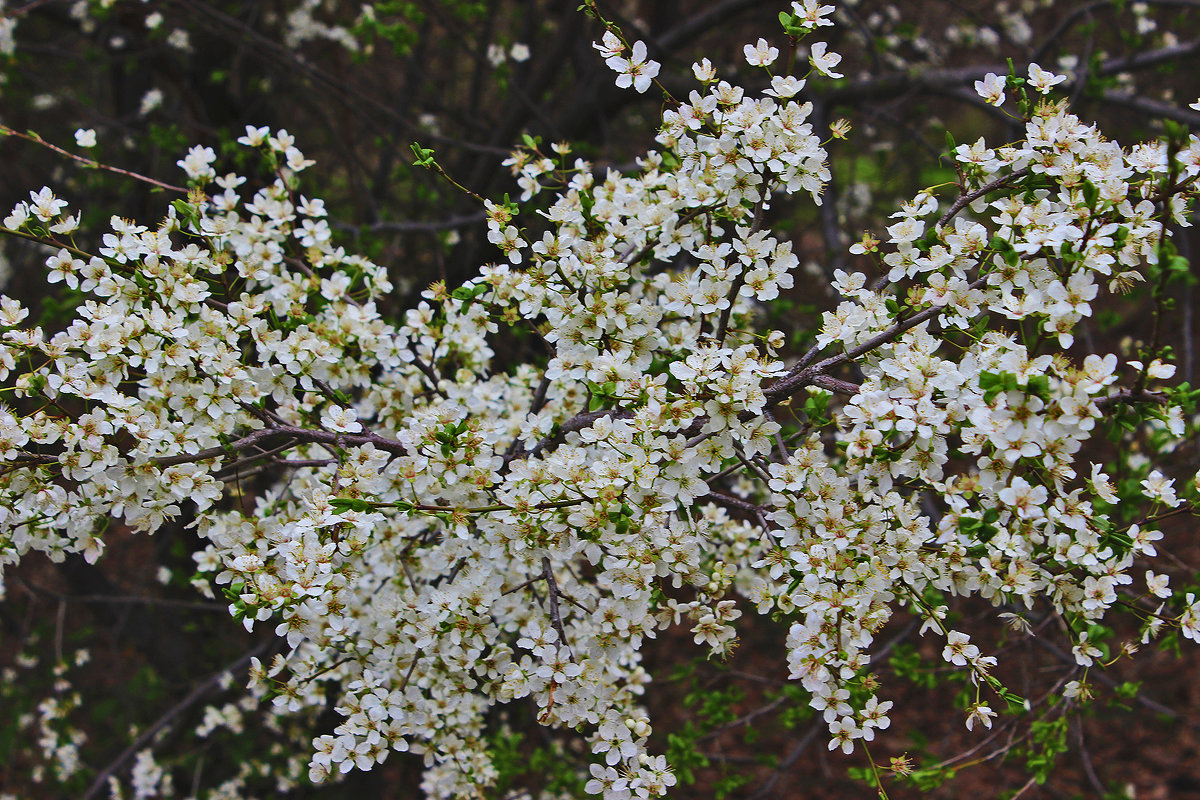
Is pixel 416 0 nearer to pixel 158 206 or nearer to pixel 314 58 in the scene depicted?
pixel 314 58

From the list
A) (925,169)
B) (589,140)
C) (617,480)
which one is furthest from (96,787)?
(925,169)

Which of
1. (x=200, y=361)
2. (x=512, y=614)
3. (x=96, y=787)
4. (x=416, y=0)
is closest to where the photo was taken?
(x=200, y=361)

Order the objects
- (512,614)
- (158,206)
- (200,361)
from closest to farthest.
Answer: (200,361)
(512,614)
(158,206)

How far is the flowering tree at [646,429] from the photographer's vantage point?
182 centimetres

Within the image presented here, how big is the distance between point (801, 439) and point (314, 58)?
19.9 feet

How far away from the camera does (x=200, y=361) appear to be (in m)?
2.17

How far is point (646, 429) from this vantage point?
6.23 feet

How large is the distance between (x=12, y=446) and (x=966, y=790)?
697 cm

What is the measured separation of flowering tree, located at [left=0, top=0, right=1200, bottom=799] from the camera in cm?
182

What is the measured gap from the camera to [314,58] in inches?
→ 268

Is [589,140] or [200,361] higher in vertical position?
[589,140]

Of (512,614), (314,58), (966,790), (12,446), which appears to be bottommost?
(966,790)

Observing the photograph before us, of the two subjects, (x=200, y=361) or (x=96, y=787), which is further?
(x=96, y=787)

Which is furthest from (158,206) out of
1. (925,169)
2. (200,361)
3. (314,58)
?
(925,169)
